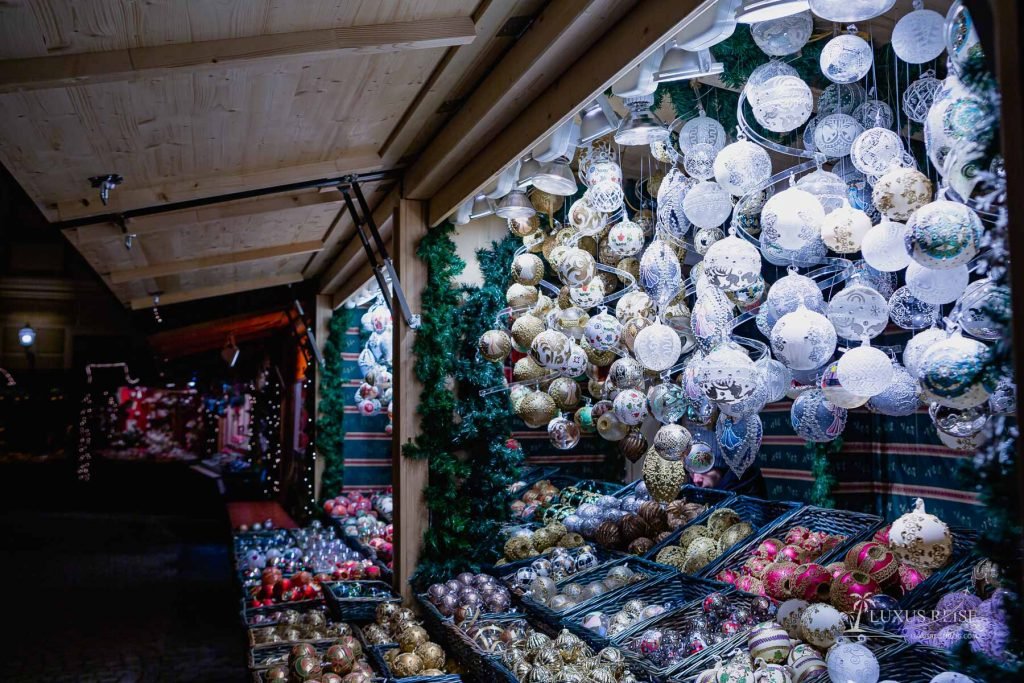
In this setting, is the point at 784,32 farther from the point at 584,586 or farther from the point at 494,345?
the point at 584,586

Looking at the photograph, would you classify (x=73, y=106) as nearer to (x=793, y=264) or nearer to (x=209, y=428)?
(x=793, y=264)

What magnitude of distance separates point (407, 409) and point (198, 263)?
3080mm

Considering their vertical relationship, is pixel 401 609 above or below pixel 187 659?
above

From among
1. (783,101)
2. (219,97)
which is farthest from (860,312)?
(219,97)

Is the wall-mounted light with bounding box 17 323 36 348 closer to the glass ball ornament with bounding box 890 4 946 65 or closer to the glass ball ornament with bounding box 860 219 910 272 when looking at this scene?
the glass ball ornament with bounding box 860 219 910 272

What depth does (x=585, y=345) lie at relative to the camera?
4281mm

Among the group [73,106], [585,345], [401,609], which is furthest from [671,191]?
[401,609]

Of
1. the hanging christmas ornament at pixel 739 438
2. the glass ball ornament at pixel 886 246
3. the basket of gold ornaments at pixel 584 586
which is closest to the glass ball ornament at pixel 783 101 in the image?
the glass ball ornament at pixel 886 246

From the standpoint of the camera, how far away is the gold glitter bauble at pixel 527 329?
4.41 meters

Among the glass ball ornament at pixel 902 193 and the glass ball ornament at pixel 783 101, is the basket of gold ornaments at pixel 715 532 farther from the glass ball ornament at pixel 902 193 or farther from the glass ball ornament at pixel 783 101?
the glass ball ornament at pixel 783 101

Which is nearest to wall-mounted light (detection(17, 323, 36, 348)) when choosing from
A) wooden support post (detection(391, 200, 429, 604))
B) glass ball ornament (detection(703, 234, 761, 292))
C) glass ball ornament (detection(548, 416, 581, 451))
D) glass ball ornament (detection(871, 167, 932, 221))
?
wooden support post (detection(391, 200, 429, 604))

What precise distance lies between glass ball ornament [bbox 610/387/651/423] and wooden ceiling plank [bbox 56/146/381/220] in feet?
7.00

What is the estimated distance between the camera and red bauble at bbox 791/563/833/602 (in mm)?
2850

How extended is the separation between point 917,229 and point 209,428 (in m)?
26.2
